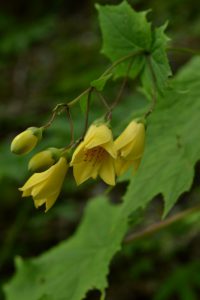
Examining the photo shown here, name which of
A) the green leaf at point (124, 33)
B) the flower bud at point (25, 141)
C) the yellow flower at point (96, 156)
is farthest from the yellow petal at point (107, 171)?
the green leaf at point (124, 33)

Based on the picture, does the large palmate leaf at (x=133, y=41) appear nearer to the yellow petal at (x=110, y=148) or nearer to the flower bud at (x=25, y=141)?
the yellow petal at (x=110, y=148)

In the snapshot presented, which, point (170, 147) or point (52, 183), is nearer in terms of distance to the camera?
point (52, 183)

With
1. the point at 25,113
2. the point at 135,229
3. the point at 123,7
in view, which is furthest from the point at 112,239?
the point at 25,113

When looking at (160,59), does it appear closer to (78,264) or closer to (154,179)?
(154,179)

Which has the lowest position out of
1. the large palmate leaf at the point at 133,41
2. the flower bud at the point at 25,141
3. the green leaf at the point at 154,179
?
the green leaf at the point at 154,179

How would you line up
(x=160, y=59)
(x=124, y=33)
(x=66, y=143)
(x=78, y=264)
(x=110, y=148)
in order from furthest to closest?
(x=66, y=143)
(x=78, y=264)
(x=124, y=33)
(x=160, y=59)
(x=110, y=148)

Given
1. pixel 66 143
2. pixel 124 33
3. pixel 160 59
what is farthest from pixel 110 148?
pixel 66 143

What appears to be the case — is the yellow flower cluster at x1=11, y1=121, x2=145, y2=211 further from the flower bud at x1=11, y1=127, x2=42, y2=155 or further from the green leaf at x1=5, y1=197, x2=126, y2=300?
the green leaf at x1=5, y1=197, x2=126, y2=300
